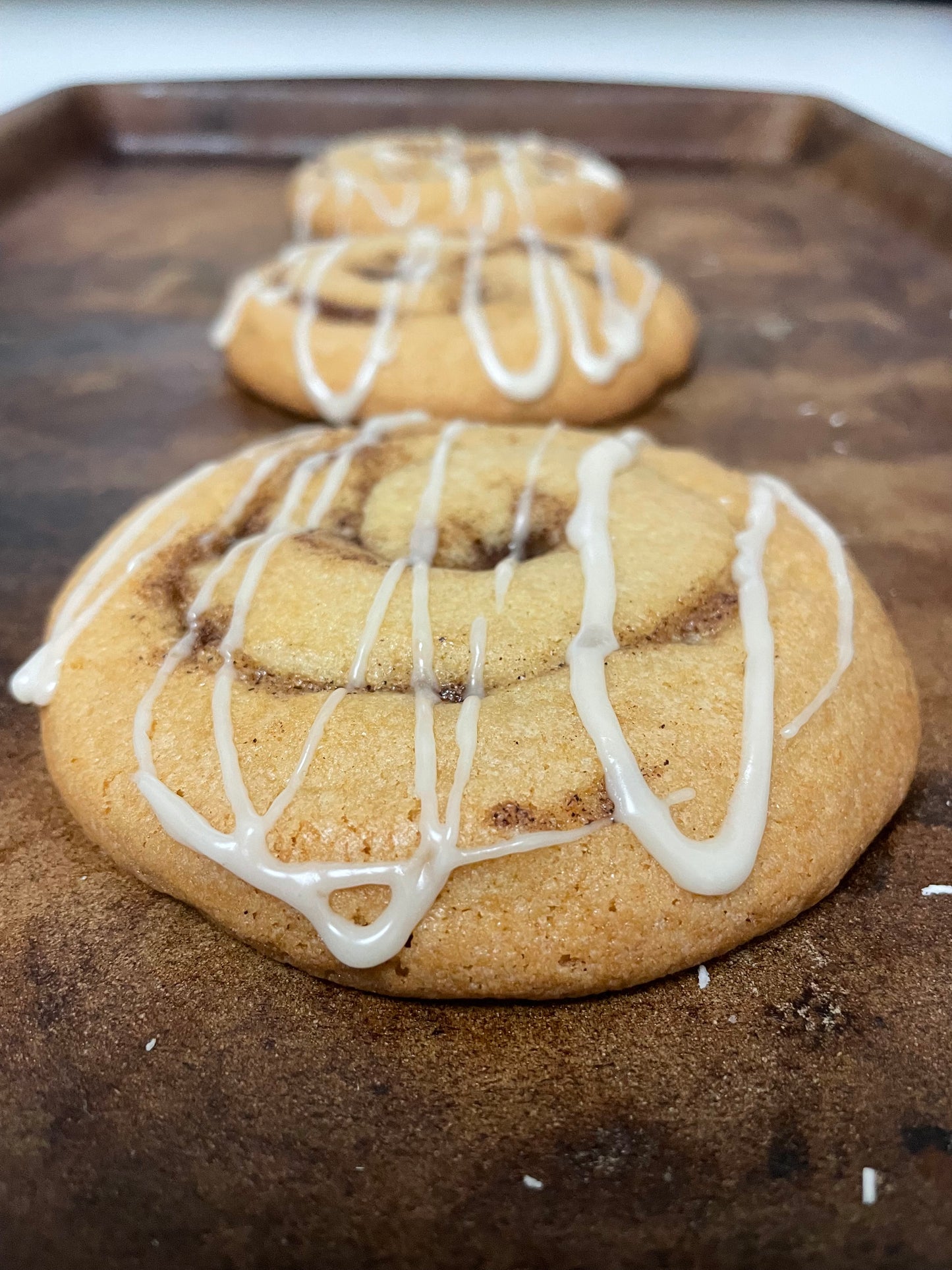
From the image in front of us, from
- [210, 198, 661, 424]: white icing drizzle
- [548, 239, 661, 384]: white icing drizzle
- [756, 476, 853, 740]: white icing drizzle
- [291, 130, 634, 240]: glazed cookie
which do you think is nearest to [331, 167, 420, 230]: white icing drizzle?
[291, 130, 634, 240]: glazed cookie

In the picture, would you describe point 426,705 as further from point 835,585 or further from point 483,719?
point 835,585

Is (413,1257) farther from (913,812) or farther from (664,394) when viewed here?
(664,394)

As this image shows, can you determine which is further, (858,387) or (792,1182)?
(858,387)

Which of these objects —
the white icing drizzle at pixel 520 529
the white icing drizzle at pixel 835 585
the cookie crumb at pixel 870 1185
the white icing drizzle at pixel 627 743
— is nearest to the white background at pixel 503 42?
the white icing drizzle at pixel 835 585

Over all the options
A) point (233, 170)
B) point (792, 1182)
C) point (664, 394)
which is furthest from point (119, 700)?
point (233, 170)

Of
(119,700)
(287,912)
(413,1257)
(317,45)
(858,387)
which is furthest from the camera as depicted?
(317,45)

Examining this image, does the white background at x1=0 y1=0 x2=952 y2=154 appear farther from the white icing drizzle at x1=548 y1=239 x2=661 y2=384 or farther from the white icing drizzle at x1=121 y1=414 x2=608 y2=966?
the white icing drizzle at x1=121 y1=414 x2=608 y2=966

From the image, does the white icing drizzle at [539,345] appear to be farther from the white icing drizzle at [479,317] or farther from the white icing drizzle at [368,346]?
the white icing drizzle at [368,346]
